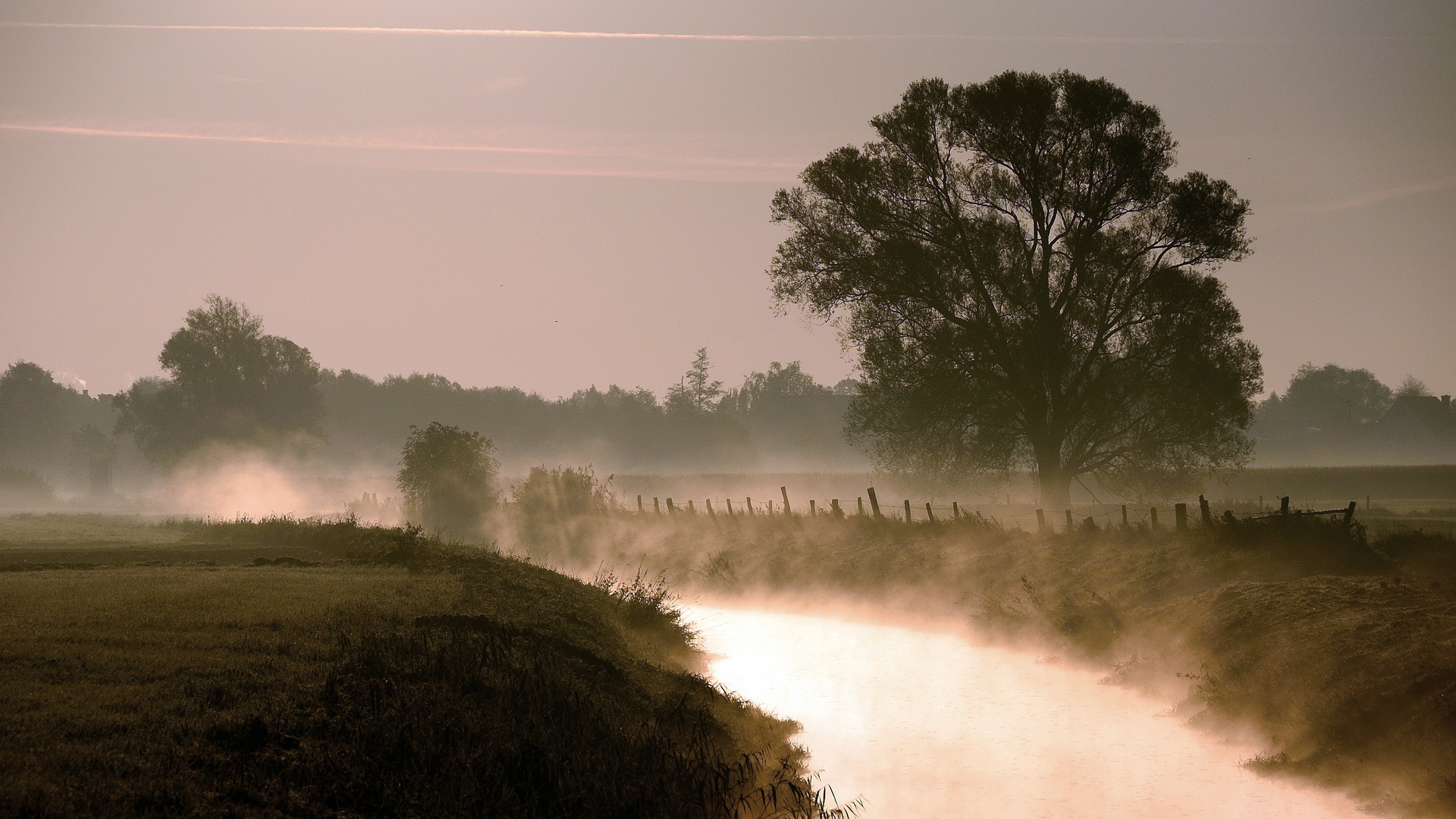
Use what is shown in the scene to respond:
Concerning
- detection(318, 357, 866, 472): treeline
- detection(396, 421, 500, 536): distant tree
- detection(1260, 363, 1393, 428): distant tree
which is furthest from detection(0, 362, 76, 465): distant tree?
detection(1260, 363, 1393, 428): distant tree

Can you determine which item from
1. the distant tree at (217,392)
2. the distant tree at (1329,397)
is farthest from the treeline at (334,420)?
the distant tree at (1329,397)

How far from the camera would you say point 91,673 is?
9.24 meters

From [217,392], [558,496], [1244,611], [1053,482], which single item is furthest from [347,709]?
[217,392]

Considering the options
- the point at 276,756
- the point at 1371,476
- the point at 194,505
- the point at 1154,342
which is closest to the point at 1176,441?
the point at 1154,342

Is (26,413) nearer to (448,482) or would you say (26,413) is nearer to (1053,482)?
(448,482)

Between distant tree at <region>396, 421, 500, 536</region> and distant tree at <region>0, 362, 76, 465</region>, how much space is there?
11192 centimetres

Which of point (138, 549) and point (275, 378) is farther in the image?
point (275, 378)

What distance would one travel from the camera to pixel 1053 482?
29984mm

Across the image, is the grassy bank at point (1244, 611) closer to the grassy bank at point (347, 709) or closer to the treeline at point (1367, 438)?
the grassy bank at point (347, 709)

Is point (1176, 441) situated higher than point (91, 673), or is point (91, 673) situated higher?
point (1176, 441)

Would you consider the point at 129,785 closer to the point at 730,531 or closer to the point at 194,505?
the point at 730,531

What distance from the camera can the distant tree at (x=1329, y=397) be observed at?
159 m

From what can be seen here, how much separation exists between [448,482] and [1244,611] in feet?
117

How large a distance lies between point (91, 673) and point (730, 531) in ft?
95.8
